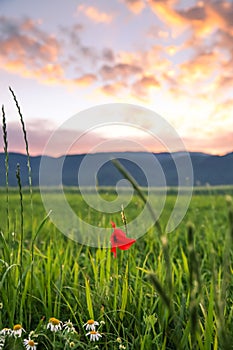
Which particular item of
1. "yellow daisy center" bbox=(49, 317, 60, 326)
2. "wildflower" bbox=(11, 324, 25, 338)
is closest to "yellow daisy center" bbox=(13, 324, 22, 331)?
"wildflower" bbox=(11, 324, 25, 338)

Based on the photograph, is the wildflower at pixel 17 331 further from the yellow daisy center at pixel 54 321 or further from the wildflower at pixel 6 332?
the yellow daisy center at pixel 54 321

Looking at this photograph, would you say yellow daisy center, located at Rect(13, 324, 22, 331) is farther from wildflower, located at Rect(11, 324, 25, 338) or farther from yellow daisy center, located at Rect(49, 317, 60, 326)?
yellow daisy center, located at Rect(49, 317, 60, 326)

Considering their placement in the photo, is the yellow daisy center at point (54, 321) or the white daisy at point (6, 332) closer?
the white daisy at point (6, 332)

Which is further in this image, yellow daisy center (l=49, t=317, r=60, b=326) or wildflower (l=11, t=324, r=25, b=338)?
yellow daisy center (l=49, t=317, r=60, b=326)

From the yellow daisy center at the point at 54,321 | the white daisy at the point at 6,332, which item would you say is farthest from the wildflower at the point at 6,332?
the yellow daisy center at the point at 54,321

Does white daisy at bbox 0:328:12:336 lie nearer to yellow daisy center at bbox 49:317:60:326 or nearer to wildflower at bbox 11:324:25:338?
wildflower at bbox 11:324:25:338

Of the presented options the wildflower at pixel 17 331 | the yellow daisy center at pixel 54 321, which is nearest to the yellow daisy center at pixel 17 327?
the wildflower at pixel 17 331

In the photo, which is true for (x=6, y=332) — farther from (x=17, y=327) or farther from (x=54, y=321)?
(x=54, y=321)

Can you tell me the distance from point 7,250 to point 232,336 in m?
1.18

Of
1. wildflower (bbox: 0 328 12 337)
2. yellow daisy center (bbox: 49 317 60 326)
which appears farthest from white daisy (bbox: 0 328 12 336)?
yellow daisy center (bbox: 49 317 60 326)

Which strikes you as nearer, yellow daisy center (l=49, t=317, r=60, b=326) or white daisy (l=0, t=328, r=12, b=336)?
white daisy (l=0, t=328, r=12, b=336)

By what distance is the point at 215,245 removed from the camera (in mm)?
4156

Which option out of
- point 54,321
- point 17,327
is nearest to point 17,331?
point 17,327

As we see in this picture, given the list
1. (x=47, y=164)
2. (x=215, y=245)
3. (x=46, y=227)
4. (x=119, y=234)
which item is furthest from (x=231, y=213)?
(x=46, y=227)
